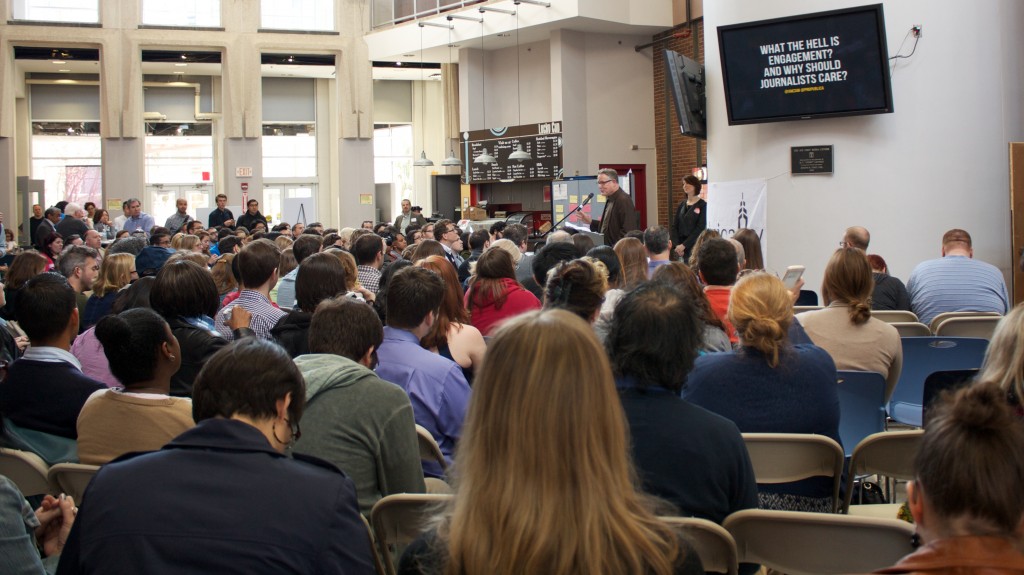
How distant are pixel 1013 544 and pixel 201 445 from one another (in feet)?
4.59

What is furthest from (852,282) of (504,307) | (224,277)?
(224,277)

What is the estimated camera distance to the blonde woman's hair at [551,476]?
4.74 ft

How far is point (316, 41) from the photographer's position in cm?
2038

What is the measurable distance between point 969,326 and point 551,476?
15.4 feet

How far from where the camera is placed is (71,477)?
2.79 m

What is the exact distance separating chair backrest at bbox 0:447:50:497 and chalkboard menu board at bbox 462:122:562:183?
14772mm

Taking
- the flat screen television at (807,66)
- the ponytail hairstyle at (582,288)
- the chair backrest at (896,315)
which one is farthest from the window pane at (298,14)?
the ponytail hairstyle at (582,288)

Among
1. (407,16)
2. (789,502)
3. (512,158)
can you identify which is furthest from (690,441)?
(407,16)

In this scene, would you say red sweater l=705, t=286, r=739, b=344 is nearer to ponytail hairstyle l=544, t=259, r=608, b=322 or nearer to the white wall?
ponytail hairstyle l=544, t=259, r=608, b=322

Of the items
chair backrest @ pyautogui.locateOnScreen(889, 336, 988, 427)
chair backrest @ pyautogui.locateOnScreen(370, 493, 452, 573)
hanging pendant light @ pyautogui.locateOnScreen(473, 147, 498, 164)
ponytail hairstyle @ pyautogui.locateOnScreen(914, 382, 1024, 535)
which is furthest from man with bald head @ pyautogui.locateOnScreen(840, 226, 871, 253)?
hanging pendant light @ pyautogui.locateOnScreen(473, 147, 498, 164)

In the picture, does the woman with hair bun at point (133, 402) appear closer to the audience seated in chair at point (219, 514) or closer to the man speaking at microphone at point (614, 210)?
the audience seated in chair at point (219, 514)

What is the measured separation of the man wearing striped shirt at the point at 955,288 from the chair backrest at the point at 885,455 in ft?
11.6

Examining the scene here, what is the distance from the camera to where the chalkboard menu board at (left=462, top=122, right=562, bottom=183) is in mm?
17484

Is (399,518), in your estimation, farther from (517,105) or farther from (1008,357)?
(517,105)
